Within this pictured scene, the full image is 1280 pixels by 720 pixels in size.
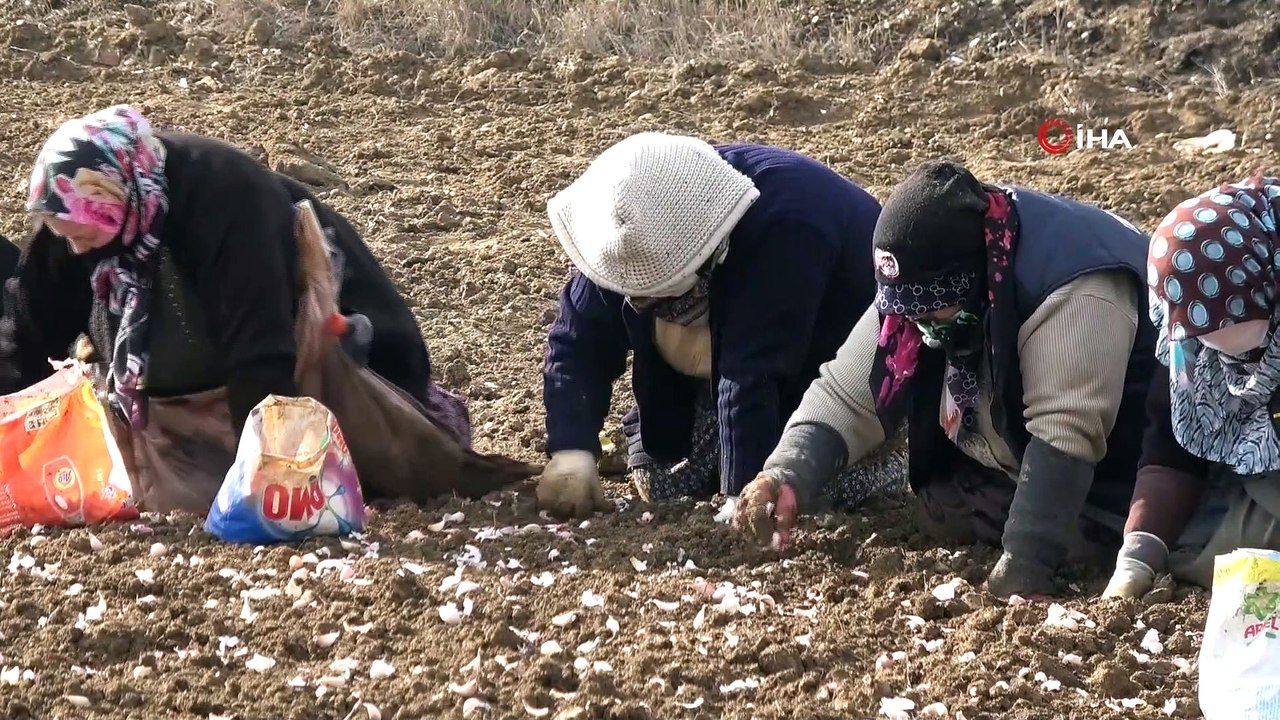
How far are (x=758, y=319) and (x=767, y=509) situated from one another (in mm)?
574

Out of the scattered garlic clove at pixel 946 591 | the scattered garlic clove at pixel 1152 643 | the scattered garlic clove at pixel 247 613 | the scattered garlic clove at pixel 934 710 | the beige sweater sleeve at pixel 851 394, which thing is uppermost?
the beige sweater sleeve at pixel 851 394

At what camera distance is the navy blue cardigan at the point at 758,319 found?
410 centimetres

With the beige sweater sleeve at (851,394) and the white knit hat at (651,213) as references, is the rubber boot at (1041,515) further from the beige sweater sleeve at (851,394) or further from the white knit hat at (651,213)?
the white knit hat at (651,213)

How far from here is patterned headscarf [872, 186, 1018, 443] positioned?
11.3ft

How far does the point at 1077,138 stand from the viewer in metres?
7.66

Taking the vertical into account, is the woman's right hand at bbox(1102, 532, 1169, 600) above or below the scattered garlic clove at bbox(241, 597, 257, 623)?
above

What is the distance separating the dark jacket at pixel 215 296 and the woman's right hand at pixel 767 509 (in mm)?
1247

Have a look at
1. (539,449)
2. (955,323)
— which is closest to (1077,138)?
(539,449)

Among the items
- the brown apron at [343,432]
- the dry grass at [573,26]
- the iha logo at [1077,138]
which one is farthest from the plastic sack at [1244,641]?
the dry grass at [573,26]

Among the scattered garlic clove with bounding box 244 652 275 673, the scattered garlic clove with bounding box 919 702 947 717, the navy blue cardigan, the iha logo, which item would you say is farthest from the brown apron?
the iha logo

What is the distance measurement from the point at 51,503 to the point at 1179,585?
265 cm

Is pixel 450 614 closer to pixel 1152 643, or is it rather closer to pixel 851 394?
pixel 851 394

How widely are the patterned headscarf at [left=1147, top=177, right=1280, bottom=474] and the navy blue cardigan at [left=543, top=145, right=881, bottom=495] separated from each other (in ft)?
3.24

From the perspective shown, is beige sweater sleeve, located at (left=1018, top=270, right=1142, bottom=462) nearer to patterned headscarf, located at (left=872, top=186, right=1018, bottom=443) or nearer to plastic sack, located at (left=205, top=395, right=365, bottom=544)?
patterned headscarf, located at (left=872, top=186, right=1018, bottom=443)
